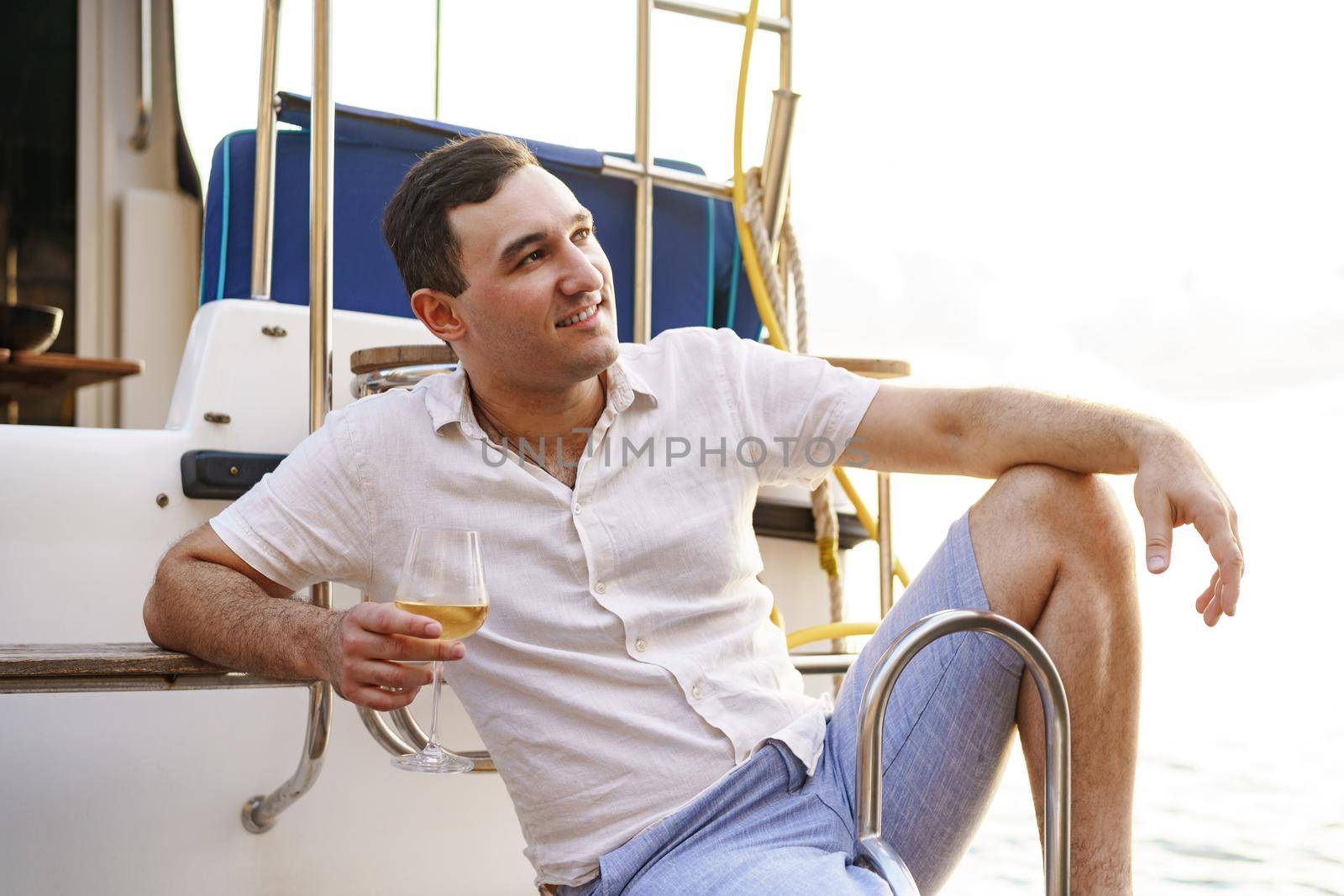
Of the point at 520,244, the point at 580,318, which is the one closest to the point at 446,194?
the point at 520,244

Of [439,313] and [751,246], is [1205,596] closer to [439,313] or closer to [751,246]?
[439,313]

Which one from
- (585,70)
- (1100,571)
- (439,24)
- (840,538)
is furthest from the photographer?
(585,70)

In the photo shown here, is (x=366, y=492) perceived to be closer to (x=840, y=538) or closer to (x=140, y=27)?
(x=840, y=538)

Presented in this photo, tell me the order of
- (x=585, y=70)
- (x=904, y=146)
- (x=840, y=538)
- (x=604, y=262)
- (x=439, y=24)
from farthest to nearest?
(x=904, y=146), (x=585, y=70), (x=439, y=24), (x=840, y=538), (x=604, y=262)

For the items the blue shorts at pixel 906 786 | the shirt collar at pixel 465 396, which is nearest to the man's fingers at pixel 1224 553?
the blue shorts at pixel 906 786

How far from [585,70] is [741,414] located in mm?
2110

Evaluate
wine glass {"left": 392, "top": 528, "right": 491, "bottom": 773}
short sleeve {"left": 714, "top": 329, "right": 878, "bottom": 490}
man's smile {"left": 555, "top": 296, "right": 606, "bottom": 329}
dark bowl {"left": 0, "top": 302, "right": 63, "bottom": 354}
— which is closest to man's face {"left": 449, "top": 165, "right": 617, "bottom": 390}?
man's smile {"left": 555, "top": 296, "right": 606, "bottom": 329}

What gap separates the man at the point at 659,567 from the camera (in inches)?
44.5

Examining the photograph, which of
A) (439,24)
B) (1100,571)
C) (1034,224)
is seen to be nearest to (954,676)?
(1100,571)

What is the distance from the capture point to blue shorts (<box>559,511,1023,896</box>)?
45.2 inches

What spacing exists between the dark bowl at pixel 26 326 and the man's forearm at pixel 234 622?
198 centimetres

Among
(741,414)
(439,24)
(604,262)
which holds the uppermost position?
(439,24)

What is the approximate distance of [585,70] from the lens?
3.24 m

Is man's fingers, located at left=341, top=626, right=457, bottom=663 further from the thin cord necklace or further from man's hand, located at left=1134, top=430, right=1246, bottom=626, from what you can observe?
man's hand, located at left=1134, top=430, right=1246, bottom=626
